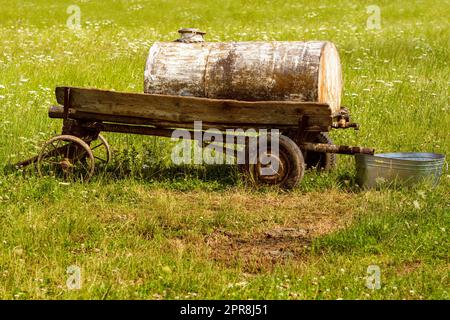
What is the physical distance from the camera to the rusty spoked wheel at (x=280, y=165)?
343 inches

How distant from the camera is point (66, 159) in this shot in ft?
30.1

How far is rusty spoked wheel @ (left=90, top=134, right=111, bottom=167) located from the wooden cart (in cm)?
36

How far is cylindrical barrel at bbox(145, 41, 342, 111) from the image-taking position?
889 cm

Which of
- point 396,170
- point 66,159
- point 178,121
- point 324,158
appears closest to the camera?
point 396,170

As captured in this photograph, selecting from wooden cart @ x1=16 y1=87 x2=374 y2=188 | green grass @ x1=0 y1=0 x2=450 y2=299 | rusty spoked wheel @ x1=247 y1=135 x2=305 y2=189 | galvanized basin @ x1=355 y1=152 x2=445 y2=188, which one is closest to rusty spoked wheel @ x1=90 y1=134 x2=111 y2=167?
green grass @ x1=0 y1=0 x2=450 y2=299

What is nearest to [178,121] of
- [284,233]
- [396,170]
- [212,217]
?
[212,217]

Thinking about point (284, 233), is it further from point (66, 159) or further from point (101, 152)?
point (101, 152)

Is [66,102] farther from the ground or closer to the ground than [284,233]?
farther from the ground

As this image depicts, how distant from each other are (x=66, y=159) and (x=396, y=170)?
4056 millimetres

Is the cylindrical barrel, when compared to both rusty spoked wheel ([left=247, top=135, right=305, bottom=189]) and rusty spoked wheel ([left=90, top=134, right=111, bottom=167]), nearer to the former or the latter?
rusty spoked wheel ([left=247, top=135, right=305, bottom=189])

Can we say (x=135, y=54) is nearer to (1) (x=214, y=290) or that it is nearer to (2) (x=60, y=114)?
(2) (x=60, y=114)

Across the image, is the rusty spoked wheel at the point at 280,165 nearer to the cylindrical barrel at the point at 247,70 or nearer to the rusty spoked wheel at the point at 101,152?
the cylindrical barrel at the point at 247,70

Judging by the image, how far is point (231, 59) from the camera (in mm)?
9094

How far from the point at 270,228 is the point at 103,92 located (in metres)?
2.91
